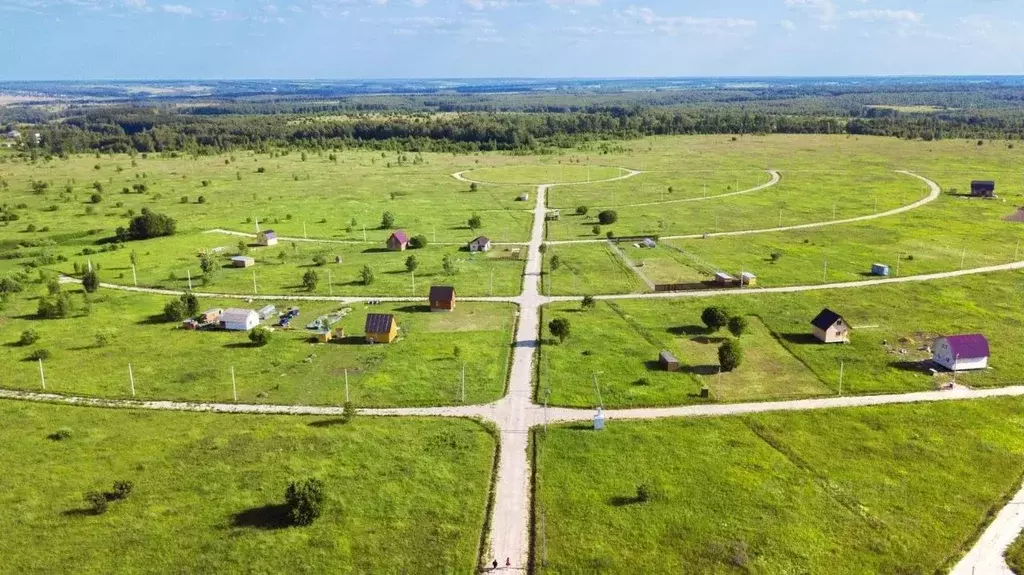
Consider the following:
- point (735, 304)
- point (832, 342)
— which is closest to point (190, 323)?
point (735, 304)

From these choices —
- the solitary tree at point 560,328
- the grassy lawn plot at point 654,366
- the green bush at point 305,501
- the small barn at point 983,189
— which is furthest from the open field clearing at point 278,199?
the small barn at point 983,189

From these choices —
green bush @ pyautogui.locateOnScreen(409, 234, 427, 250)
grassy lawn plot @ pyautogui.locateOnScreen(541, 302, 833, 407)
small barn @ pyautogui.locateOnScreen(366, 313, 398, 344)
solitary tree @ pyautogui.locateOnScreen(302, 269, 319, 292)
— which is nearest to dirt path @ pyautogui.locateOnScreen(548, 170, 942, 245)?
green bush @ pyautogui.locateOnScreen(409, 234, 427, 250)

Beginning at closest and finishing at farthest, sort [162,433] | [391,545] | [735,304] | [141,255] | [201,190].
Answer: [391,545] < [162,433] < [735,304] < [141,255] < [201,190]

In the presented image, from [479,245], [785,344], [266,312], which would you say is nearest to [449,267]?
[479,245]

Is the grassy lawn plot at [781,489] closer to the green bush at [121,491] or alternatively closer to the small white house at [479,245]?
the green bush at [121,491]

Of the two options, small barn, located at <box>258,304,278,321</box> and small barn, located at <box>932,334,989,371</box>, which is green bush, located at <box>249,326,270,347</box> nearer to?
small barn, located at <box>258,304,278,321</box>

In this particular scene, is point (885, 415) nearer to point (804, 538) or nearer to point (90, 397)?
point (804, 538)

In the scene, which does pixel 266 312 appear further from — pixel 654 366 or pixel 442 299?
pixel 654 366
